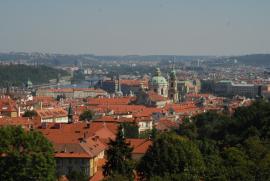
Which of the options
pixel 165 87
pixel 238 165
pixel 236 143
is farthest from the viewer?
pixel 165 87

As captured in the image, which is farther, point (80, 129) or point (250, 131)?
point (80, 129)

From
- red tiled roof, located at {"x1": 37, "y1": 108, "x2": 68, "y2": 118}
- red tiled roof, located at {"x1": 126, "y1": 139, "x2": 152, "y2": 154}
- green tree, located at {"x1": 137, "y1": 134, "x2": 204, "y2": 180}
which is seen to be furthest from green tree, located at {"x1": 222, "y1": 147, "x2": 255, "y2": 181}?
red tiled roof, located at {"x1": 37, "y1": 108, "x2": 68, "y2": 118}

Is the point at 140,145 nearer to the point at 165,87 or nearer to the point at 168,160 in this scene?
the point at 168,160

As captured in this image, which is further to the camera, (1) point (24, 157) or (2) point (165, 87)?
(2) point (165, 87)

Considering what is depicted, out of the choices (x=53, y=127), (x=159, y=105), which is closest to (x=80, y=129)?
(x=53, y=127)

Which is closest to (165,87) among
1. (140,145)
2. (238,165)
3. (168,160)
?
(140,145)

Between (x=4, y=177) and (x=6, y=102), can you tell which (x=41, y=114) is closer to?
(x=6, y=102)

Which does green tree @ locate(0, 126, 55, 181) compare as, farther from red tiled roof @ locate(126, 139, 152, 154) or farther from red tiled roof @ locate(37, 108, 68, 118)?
red tiled roof @ locate(37, 108, 68, 118)
